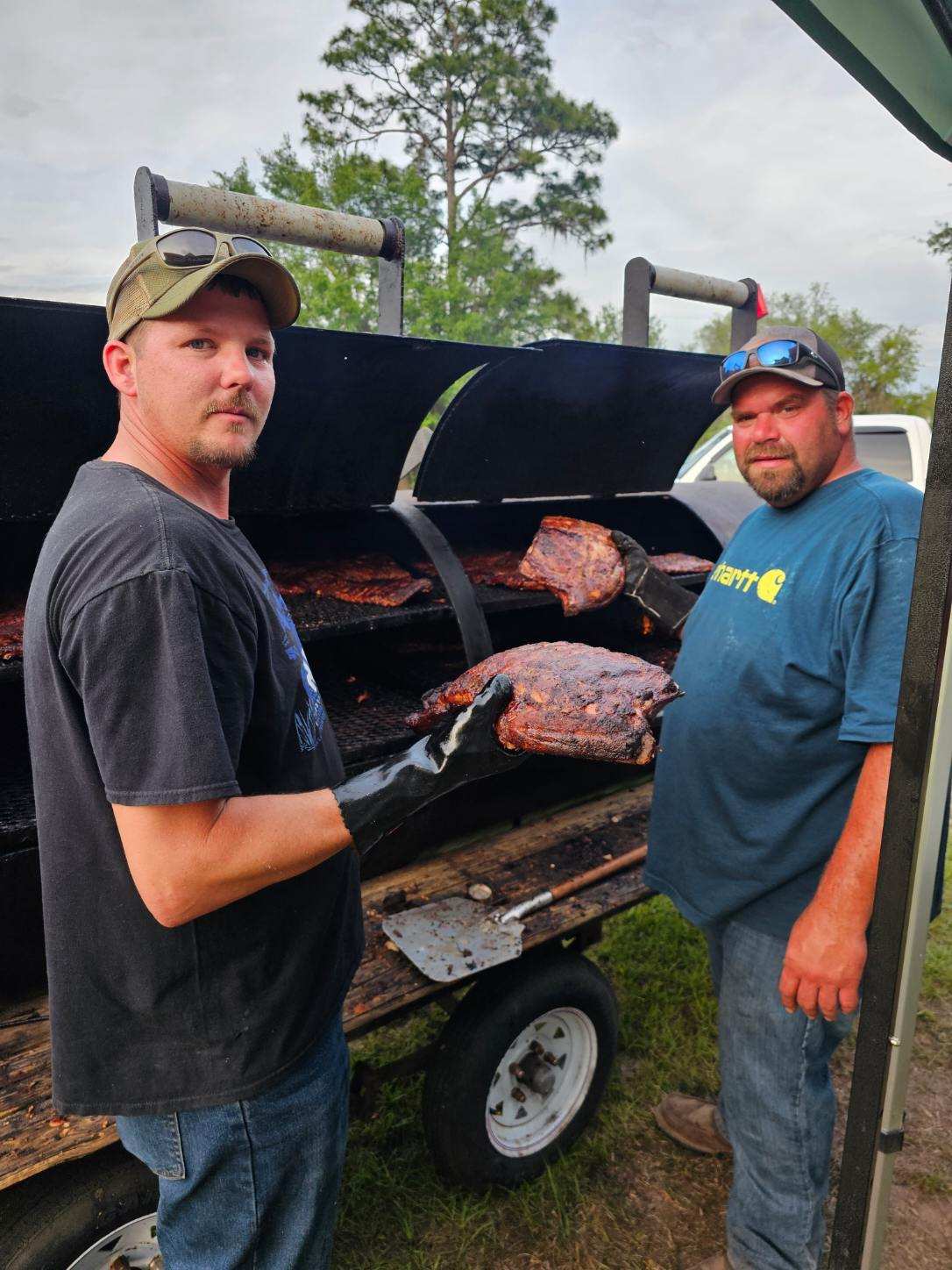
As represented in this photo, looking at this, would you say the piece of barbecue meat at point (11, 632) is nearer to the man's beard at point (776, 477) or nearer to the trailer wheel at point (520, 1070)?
the trailer wheel at point (520, 1070)

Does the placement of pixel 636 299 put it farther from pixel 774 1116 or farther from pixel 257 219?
pixel 774 1116

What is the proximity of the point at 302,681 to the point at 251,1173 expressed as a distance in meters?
0.96

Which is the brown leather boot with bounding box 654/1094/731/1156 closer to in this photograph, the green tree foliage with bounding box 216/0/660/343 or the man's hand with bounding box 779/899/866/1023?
the man's hand with bounding box 779/899/866/1023

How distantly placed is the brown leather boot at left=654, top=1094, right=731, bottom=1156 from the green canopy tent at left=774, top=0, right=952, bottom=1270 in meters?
1.84

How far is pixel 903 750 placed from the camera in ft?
3.77

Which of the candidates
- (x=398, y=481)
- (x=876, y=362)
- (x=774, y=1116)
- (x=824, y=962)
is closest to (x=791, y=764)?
(x=824, y=962)

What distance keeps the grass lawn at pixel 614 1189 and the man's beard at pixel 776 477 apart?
7.94 feet

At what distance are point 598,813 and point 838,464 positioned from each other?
1858mm

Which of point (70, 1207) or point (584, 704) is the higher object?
point (584, 704)

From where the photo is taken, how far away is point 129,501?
4.19ft

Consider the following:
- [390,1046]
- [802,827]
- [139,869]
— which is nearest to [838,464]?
[802,827]

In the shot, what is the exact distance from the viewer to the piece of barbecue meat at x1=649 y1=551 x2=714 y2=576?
12.0ft

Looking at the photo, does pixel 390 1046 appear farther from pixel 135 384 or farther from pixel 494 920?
pixel 135 384

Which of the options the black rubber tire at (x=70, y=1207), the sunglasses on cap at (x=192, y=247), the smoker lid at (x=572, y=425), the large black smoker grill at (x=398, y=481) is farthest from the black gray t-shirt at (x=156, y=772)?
the smoker lid at (x=572, y=425)
